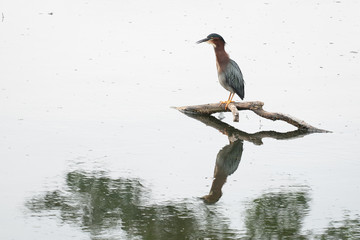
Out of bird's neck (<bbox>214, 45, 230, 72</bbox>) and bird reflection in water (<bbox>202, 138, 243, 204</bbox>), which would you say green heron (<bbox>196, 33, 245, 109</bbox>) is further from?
bird reflection in water (<bbox>202, 138, 243, 204</bbox>)

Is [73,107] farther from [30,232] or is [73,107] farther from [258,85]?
[30,232]

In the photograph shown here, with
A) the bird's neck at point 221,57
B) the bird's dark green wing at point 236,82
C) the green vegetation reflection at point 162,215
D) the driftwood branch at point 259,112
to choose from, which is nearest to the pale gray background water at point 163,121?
the green vegetation reflection at point 162,215

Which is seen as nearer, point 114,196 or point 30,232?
point 30,232

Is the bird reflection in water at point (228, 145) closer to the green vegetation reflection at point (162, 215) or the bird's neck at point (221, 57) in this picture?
the green vegetation reflection at point (162, 215)

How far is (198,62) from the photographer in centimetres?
1493

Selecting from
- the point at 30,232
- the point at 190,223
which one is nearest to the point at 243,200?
the point at 190,223

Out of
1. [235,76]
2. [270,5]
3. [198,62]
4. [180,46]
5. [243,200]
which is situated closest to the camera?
[243,200]

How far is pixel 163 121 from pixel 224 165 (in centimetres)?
209

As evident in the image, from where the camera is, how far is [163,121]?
1133cm

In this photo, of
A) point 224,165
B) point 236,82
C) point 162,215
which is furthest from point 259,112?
point 162,215

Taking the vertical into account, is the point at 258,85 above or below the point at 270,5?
below

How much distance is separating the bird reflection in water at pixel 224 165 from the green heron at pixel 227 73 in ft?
3.92

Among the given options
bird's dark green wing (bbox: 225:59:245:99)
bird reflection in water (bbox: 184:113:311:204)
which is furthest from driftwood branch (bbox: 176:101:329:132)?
bird's dark green wing (bbox: 225:59:245:99)

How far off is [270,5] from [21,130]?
36.4 feet
